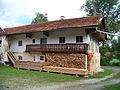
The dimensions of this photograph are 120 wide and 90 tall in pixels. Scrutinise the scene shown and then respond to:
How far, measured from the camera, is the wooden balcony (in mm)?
26278

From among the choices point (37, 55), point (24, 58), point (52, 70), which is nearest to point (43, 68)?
point (52, 70)

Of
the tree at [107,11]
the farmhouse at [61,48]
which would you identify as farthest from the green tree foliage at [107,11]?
the farmhouse at [61,48]

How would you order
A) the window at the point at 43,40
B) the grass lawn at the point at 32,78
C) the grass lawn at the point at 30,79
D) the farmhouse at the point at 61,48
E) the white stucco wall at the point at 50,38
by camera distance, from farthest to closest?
1. the window at the point at 43,40
2. the white stucco wall at the point at 50,38
3. the farmhouse at the point at 61,48
4. the grass lawn at the point at 32,78
5. the grass lawn at the point at 30,79

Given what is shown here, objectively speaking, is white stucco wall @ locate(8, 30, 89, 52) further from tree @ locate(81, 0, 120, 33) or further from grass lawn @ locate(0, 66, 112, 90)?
tree @ locate(81, 0, 120, 33)

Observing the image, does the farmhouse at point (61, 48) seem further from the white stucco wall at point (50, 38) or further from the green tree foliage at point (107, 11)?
the green tree foliage at point (107, 11)

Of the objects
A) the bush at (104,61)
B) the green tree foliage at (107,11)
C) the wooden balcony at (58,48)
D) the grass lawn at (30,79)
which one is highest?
the green tree foliage at (107,11)

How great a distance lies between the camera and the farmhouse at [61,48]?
2639 cm

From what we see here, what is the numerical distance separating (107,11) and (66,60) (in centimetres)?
2427

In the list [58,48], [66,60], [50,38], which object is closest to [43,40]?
[50,38]

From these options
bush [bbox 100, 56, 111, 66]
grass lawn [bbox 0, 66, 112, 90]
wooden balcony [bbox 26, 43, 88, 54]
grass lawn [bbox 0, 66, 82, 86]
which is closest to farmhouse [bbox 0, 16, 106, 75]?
wooden balcony [bbox 26, 43, 88, 54]

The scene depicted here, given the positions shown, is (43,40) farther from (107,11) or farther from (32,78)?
(107,11)

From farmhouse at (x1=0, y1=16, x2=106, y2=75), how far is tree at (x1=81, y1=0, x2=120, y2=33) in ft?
59.5

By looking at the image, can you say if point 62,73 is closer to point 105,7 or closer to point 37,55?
point 37,55

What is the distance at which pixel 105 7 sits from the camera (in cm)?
4772
